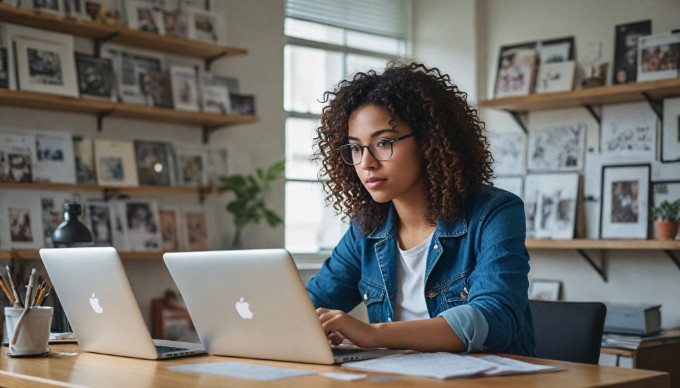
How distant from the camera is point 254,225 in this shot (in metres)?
4.85

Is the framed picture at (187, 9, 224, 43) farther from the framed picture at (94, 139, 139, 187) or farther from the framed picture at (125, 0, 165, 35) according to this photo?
the framed picture at (94, 139, 139, 187)

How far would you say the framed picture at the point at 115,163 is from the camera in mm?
4148

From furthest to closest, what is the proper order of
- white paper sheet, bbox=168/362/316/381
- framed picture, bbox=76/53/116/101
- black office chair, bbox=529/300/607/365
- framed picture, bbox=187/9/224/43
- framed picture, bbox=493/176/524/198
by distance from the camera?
1. framed picture, bbox=493/176/524/198
2. framed picture, bbox=187/9/224/43
3. framed picture, bbox=76/53/116/101
4. black office chair, bbox=529/300/607/365
5. white paper sheet, bbox=168/362/316/381

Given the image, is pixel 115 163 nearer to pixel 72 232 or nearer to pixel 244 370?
pixel 72 232

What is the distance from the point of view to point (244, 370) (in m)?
1.60

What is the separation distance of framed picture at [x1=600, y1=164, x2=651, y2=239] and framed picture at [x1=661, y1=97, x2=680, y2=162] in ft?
0.37

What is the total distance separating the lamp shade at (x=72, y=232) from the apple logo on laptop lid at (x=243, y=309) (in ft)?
4.19

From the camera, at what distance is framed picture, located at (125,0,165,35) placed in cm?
422

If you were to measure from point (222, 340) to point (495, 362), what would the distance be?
574 millimetres

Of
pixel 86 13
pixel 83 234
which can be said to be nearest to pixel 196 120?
pixel 86 13

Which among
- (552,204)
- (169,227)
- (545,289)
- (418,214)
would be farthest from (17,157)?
(545,289)

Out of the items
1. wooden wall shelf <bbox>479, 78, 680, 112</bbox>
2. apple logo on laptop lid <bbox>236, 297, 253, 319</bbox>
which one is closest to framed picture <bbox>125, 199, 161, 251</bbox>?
wooden wall shelf <bbox>479, 78, 680, 112</bbox>

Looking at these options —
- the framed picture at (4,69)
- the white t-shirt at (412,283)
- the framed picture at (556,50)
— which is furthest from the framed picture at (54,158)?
the framed picture at (556,50)

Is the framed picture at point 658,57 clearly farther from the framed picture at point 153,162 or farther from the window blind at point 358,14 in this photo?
the framed picture at point 153,162
